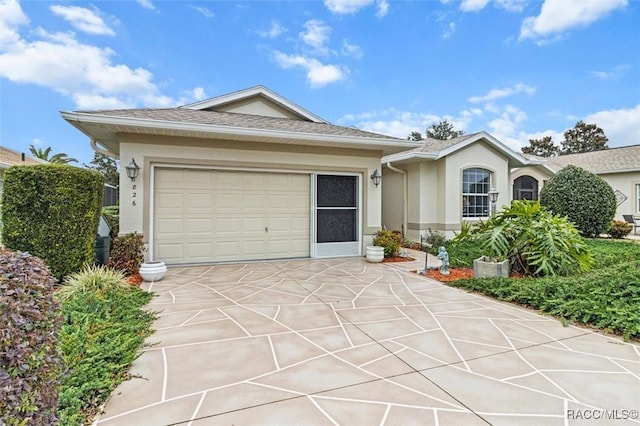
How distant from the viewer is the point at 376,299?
210 inches

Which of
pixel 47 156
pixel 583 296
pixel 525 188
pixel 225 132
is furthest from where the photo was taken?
pixel 47 156

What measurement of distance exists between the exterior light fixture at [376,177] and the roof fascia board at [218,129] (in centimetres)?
75

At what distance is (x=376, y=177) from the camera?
9398 mm

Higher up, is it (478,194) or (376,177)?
(376,177)

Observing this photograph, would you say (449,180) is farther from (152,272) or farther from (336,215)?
(152,272)

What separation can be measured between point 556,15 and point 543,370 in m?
13.1

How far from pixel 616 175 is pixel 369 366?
859 inches

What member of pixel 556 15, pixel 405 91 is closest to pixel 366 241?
pixel 556 15

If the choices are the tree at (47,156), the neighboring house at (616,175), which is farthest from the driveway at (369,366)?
the tree at (47,156)

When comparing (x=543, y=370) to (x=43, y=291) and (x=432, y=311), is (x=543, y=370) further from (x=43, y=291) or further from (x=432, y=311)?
(x=43, y=291)

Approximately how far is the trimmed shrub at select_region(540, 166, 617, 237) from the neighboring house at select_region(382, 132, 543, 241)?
6.49ft

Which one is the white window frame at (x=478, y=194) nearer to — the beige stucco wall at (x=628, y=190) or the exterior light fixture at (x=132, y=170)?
the exterior light fixture at (x=132, y=170)

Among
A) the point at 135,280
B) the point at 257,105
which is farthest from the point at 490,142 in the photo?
the point at 135,280

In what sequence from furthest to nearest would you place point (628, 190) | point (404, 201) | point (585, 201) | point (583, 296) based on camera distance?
point (628, 190)
point (404, 201)
point (585, 201)
point (583, 296)
